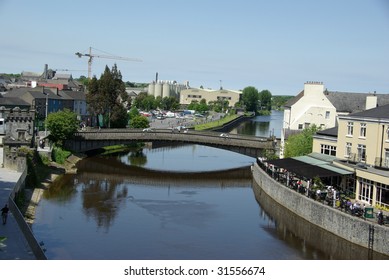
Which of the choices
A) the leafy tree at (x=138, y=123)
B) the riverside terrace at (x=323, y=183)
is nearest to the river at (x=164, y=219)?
the riverside terrace at (x=323, y=183)

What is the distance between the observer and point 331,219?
3581cm

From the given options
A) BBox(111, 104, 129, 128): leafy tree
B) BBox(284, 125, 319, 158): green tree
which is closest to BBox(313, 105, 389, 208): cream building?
BBox(284, 125, 319, 158): green tree

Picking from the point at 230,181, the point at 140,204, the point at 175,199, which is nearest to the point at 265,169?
the point at 230,181

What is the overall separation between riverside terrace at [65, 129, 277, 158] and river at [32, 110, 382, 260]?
3714 mm

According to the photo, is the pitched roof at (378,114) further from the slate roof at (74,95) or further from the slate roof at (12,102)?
the slate roof at (74,95)

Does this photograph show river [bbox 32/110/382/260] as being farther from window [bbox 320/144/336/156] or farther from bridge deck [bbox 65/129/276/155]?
window [bbox 320/144/336/156]

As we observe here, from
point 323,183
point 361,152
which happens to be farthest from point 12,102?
point 361,152

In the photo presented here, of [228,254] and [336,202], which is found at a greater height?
[336,202]

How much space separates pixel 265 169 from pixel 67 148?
25.1 meters

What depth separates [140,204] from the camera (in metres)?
44.8

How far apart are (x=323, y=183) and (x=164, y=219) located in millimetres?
12655

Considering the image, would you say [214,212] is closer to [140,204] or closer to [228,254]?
[140,204]

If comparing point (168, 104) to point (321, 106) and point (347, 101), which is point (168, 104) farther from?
point (347, 101)

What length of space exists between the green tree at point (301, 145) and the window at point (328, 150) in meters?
4.00
